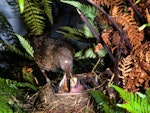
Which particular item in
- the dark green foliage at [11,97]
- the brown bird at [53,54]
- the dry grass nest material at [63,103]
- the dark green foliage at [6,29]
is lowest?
the dry grass nest material at [63,103]

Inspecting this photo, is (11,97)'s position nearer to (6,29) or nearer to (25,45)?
(25,45)

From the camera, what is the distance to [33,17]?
1.84 m

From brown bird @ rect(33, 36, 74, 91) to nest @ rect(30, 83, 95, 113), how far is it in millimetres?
76

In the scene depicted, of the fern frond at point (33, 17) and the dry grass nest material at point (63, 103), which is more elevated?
the fern frond at point (33, 17)

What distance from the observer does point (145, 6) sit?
1.29 meters

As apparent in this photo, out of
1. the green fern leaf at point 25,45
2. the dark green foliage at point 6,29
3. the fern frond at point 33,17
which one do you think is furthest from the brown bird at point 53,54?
the dark green foliage at point 6,29

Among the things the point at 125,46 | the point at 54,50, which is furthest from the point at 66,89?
the point at 125,46

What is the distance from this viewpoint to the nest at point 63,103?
4.56 feet

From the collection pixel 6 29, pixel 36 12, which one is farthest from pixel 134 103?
pixel 6 29

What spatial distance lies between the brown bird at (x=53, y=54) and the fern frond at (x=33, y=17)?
15 centimetres

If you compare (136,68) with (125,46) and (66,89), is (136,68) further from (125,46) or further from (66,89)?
(66,89)

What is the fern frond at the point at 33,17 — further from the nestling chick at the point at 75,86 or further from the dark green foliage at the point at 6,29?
the nestling chick at the point at 75,86

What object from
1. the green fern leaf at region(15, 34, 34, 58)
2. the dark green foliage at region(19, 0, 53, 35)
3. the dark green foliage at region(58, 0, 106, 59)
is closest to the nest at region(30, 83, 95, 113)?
the dark green foliage at region(58, 0, 106, 59)

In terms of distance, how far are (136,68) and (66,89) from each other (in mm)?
365
